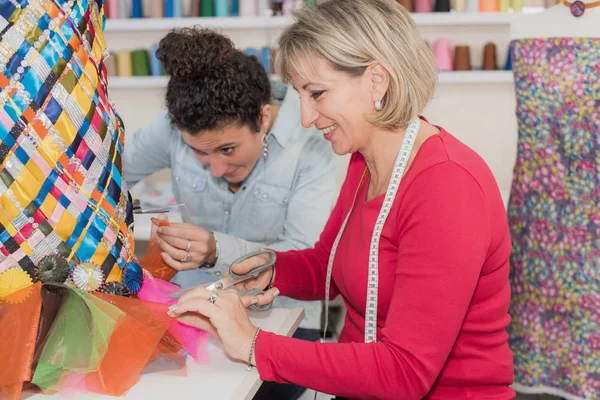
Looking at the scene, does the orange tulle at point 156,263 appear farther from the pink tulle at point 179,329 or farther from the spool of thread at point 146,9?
the spool of thread at point 146,9

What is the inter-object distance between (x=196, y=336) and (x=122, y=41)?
215cm

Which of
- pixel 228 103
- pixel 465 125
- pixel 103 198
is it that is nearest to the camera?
pixel 103 198

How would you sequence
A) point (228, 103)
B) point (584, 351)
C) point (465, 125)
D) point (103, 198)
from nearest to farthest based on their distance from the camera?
point (103, 198), point (228, 103), point (584, 351), point (465, 125)

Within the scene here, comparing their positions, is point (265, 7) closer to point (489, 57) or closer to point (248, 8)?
point (248, 8)

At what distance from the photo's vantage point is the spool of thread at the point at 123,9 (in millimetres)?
2754

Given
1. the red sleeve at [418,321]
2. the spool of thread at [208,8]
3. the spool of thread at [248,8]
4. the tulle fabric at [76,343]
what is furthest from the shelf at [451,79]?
the tulle fabric at [76,343]

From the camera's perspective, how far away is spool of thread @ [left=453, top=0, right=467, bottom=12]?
2.60 metres

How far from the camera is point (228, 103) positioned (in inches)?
55.4

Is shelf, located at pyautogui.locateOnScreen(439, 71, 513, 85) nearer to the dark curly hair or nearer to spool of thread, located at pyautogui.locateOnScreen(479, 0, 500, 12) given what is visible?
spool of thread, located at pyautogui.locateOnScreen(479, 0, 500, 12)

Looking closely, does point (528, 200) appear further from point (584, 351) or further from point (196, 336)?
point (196, 336)

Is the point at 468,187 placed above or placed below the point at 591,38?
below

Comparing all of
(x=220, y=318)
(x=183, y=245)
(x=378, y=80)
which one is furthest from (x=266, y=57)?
(x=220, y=318)

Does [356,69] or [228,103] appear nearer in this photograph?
[356,69]

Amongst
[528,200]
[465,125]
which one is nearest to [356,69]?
[528,200]
